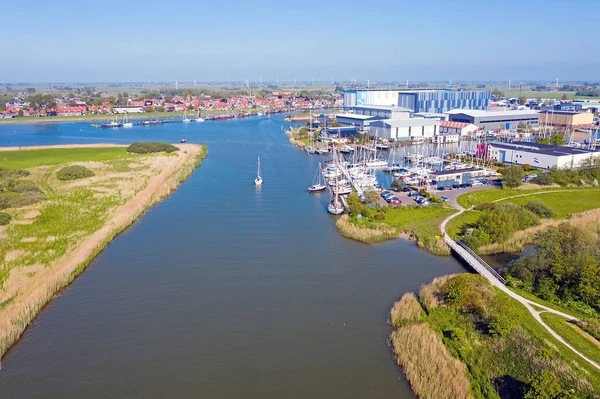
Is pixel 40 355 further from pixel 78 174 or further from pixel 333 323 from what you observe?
pixel 78 174

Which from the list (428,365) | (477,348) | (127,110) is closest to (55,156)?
(428,365)

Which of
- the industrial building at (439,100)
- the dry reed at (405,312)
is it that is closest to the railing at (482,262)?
the dry reed at (405,312)

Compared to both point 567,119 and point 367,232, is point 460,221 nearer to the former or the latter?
point 367,232

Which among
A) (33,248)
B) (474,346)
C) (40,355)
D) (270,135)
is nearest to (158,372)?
(40,355)

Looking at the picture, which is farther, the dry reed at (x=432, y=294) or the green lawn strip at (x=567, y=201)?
the green lawn strip at (x=567, y=201)

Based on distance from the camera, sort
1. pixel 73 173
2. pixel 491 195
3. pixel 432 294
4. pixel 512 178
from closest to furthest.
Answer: pixel 432 294, pixel 491 195, pixel 512 178, pixel 73 173

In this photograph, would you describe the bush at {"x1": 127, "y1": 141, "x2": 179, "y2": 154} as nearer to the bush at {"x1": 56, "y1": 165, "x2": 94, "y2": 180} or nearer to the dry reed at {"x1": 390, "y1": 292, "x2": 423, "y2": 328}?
the bush at {"x1": 56, "y1": 165, "x2": 94, "y2": 180}

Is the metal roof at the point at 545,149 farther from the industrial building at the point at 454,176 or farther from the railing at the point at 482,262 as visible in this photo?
the railing at the point at 482,262
